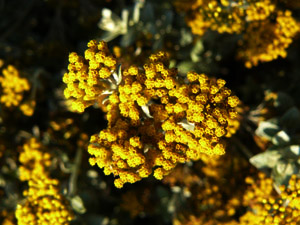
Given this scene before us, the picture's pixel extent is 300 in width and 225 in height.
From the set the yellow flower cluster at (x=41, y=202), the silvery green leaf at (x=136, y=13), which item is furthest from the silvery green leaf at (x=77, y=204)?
the silvery green leaf at (x=136, y=13)

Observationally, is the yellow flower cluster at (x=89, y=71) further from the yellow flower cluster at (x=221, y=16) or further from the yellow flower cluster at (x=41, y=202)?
the yellow flower cluster at (x=221, y=16)

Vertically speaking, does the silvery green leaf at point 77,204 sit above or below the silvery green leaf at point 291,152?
below

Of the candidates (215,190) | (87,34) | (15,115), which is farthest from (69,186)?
(87,34)

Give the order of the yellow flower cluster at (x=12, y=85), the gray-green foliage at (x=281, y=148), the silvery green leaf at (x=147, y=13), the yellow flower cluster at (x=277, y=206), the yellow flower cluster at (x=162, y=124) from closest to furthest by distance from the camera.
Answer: the yellow flower cluster at (x=162, y=124) → the yellow flower cluster at (x=277, y=206) → the gray-green foliage at (x=281, y=148) → the yellow flower cluster at (x=12, y=85) → the silvery green leaf at (x=147, y=13)

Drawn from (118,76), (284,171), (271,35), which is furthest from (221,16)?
(284,171)

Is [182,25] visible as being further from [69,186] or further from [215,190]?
[69,186]

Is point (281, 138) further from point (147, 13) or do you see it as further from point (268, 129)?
point (147, 13)
